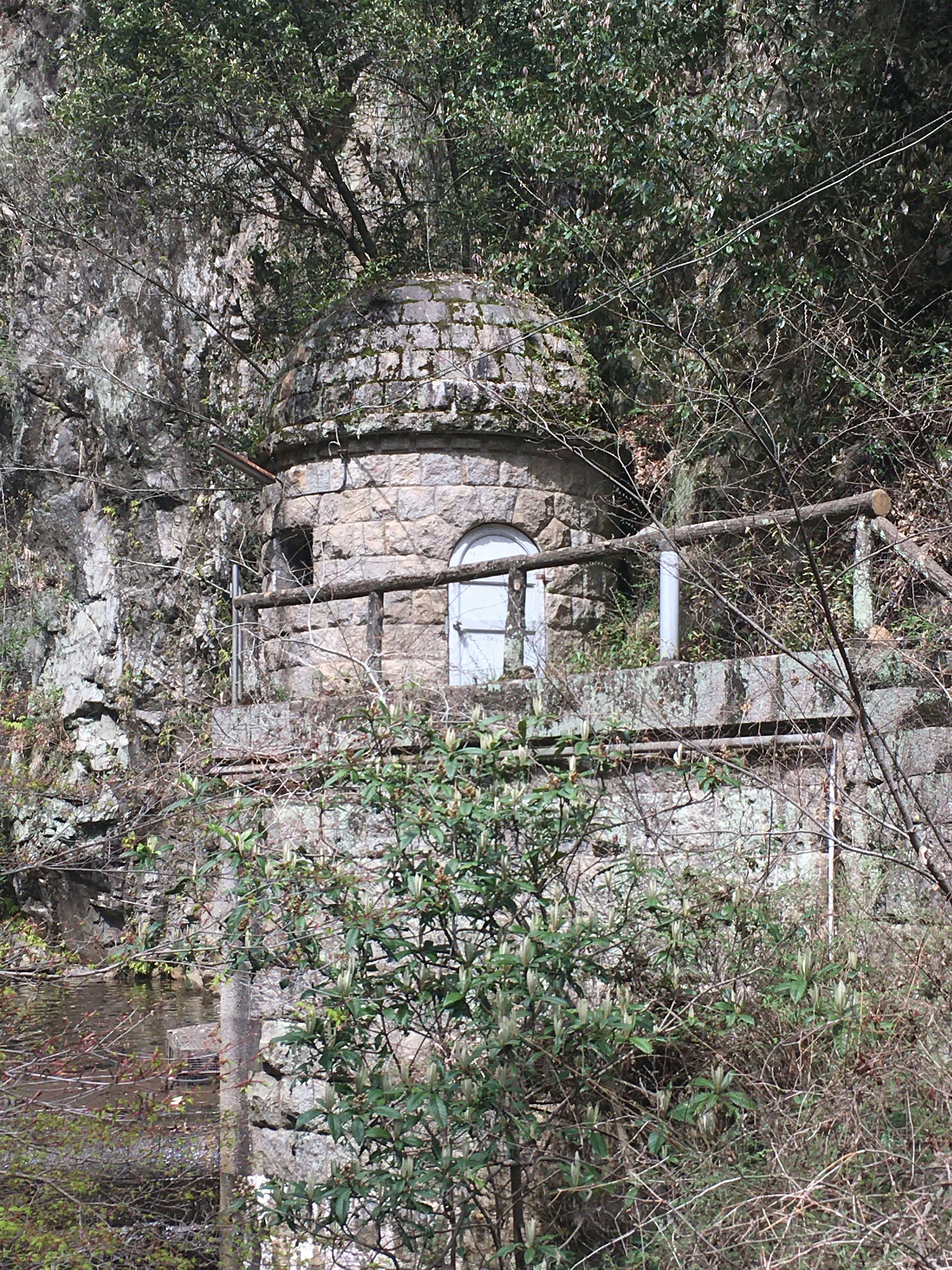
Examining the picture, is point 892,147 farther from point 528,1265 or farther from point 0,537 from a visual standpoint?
point 0,537

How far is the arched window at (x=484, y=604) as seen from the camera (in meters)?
9.09

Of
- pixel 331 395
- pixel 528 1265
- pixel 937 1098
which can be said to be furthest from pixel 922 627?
pixel 331 395

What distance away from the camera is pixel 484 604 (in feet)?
30.6

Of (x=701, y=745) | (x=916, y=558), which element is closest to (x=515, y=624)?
(x=701, y=745)

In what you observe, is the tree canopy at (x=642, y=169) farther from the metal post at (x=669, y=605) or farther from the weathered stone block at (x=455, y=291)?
the weathered stone block at (x=455, y=291)

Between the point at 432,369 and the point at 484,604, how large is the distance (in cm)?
191

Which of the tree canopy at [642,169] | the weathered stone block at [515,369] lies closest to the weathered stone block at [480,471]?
the weathered stone block at [515,369]

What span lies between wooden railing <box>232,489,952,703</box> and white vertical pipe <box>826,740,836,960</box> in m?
0.58

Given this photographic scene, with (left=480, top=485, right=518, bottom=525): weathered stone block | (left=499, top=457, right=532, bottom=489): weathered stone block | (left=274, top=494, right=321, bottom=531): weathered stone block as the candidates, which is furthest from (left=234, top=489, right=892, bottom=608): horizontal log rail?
(left=499, top=457, right=532, bottom=489): weathered stone block

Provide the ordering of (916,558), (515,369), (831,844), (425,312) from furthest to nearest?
(425,312), (515,369), (831,844), (916,558)

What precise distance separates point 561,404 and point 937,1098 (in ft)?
22.2

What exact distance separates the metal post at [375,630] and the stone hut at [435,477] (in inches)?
73.6

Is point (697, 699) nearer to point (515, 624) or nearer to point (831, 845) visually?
point (831, 845)

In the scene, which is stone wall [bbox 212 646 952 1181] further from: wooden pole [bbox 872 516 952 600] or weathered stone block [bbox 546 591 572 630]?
weathered stone block [bbox 546 591 572 630]
